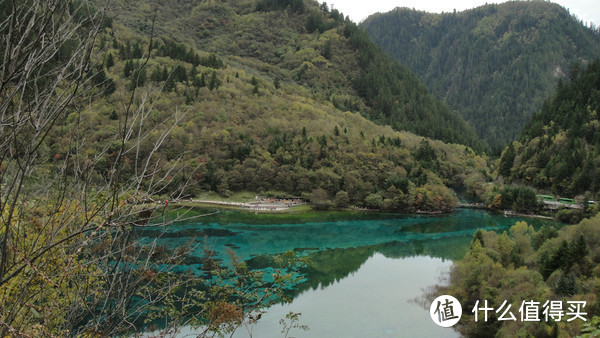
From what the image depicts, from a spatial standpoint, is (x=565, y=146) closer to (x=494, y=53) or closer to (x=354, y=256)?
(x=354, y=256)

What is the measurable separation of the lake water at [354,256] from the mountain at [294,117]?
4.07 meters

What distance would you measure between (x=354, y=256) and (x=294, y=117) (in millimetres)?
26929

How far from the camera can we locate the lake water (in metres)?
15.6

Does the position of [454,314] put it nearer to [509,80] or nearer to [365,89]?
[365,89]

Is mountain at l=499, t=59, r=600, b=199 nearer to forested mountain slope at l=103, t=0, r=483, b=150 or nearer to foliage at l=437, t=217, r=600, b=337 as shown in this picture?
forested mountain slope at l=103, t=0, r=483, b=150

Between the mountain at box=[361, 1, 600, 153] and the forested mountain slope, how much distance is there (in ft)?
95.1

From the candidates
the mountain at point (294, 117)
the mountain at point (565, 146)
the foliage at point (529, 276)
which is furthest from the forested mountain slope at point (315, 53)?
the foliage at point (529, 276)

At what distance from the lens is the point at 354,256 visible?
25.0m

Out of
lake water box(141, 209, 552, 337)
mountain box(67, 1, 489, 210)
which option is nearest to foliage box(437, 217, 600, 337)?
lake water box(141, 209, 552, 337)

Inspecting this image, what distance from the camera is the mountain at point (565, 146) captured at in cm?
Result: 3706

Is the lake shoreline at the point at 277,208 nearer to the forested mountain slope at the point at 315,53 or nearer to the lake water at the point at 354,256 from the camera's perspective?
the lake water at the point at 354,256

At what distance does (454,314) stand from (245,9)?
82779mm

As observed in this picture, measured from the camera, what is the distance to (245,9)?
8788 centimetres

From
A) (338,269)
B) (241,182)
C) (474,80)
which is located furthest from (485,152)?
(474,80)
